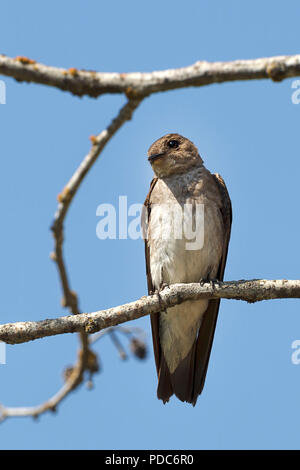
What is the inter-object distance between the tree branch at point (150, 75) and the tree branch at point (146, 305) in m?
2.60

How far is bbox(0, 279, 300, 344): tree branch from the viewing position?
20.3 feet

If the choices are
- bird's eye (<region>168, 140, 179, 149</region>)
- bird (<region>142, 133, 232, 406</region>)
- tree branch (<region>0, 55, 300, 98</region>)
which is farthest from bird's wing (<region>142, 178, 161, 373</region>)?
tree branch (<region>0, 55, 300, 98</region>)

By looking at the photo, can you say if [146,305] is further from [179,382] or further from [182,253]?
[179,382]

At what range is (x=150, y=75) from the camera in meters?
4.29

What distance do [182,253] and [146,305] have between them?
2.19 m

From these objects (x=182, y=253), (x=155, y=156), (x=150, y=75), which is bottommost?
(x=182, y=253)

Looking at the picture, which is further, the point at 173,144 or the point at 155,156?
the point at 173,144

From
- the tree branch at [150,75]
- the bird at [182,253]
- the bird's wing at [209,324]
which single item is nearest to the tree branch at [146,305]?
the bird at [182,253]

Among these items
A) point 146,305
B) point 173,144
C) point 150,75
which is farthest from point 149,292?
point 150,75

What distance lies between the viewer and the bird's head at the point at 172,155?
31.3ft

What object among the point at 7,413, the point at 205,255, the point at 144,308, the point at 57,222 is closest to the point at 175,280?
the point at 205,255

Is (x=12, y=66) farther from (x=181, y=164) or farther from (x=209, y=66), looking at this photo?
(x=181, y=164)

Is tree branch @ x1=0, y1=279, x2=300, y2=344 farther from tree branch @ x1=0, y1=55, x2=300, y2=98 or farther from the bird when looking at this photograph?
tree branch @ x1=0, y1=55, x2=300, y2=98

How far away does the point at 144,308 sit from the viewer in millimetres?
6711
